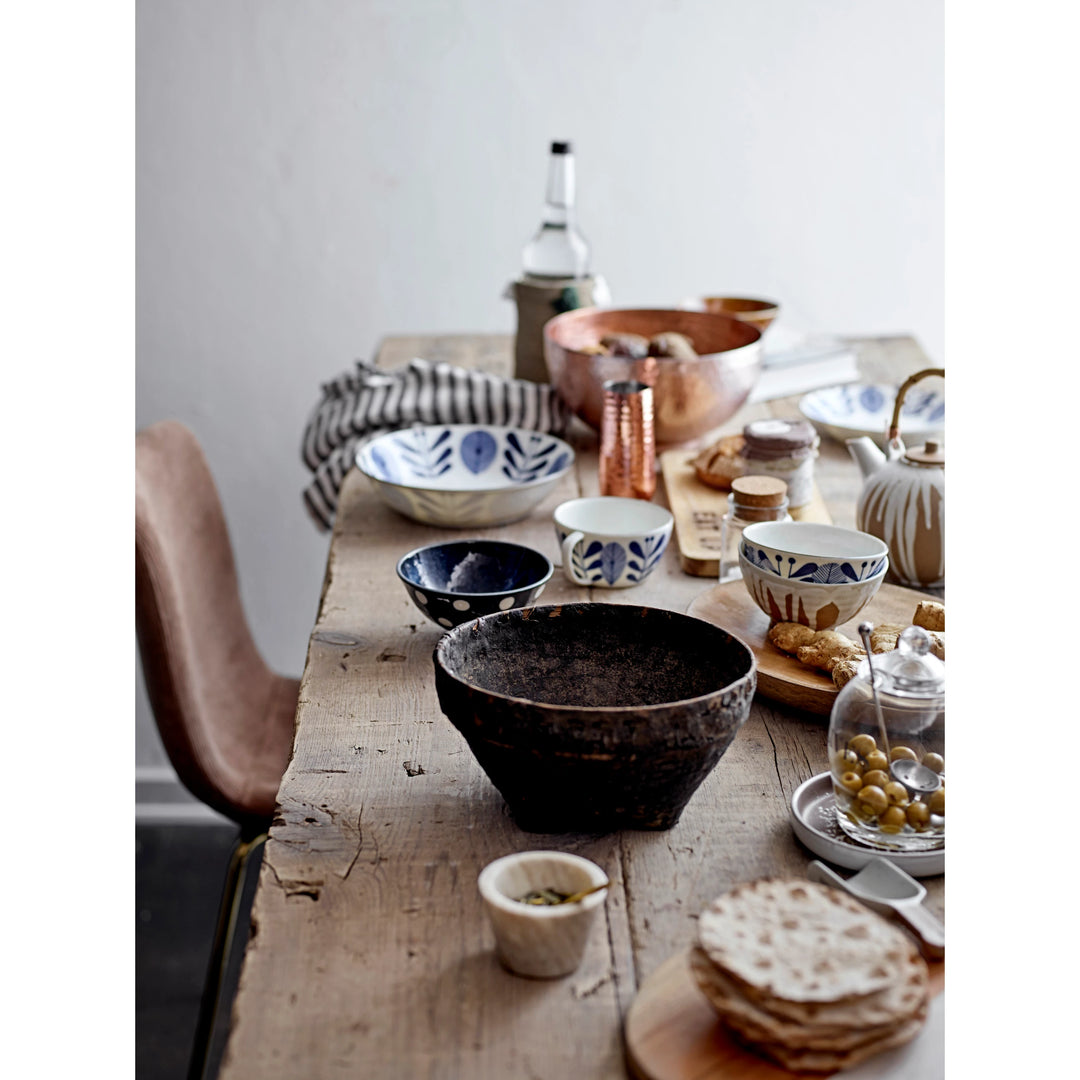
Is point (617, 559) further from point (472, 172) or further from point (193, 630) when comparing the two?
point (472, 172)

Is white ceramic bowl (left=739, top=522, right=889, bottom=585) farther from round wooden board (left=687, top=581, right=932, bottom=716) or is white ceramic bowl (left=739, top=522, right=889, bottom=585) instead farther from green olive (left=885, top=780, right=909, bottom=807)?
green olive (left=885, top=780, right=909, bottom=807)

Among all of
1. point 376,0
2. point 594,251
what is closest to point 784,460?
point 594,251

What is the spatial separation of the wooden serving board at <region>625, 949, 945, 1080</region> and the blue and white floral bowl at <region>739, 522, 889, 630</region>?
0.39 metres

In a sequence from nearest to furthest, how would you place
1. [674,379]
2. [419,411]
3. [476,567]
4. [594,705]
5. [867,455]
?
1. [594,705]
2. [476,567]
3. [867,455]
4. [674,379]
5. [419,411]

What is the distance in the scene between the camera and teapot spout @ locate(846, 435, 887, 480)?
1.27 metres

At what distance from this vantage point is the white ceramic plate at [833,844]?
2.34 feet

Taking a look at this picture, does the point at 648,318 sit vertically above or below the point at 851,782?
above

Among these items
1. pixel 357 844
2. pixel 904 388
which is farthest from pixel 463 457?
pixel 357 844

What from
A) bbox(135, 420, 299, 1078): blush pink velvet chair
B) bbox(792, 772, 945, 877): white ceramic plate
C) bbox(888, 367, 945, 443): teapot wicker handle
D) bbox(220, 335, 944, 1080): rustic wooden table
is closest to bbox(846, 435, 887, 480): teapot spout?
bbox(888, 367, 945, 443): teapot wicker handle

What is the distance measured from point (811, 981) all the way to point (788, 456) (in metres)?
0.85

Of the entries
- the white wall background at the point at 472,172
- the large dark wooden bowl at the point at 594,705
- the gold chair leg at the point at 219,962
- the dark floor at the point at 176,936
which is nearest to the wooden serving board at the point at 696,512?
the large dark wooden bowl at the point at 594,705

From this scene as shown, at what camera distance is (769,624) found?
3.42ft
